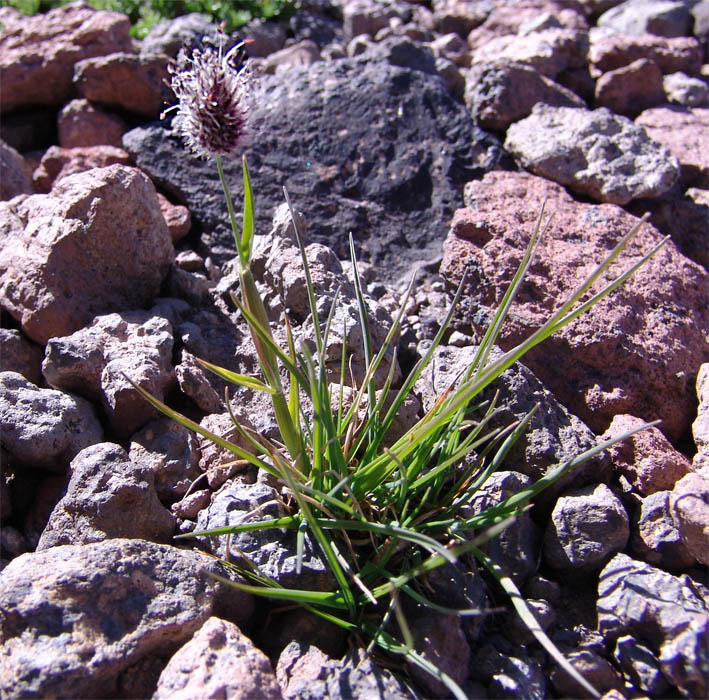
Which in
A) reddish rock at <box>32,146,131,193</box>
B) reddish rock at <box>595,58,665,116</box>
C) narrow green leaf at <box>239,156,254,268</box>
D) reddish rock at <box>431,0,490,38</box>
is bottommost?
reddish rock at <box>595,58,665,116</box>

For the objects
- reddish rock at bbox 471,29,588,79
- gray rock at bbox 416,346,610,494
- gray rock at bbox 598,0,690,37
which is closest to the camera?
gray rock at bbox 416,346,610,494

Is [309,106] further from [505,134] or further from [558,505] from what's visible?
[558,505]

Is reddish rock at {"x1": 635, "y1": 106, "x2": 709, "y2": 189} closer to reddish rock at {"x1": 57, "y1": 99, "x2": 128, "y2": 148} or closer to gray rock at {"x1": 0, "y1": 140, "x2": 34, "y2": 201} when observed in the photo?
reddish rock at {"x1": 57, "y1": 99, "x2": 128, "y2": 148}

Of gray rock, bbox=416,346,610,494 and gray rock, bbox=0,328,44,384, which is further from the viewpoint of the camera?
gray rock, bbox=0,328,44,384

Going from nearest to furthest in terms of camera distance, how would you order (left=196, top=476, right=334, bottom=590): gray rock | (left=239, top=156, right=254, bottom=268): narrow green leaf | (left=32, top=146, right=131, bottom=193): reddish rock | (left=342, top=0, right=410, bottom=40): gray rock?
1. (left=239, top=156, right=254, bottom=268): narrow green leaf
2. (left=196, top=476, right=334, bottom=590): gray rock
3. (left=32, top=146, right=131, bottom=193): reddish rock
4. (left=342, top=0, right=410, bottom=40): gray rock

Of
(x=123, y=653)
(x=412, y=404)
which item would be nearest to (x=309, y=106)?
(x=412, y=404)

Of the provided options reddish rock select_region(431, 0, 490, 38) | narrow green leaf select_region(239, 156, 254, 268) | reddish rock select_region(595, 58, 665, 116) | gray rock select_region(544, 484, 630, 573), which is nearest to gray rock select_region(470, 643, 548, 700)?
gray rock select_region(544, 484, 630, 573)

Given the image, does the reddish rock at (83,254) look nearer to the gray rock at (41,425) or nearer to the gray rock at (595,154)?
the gray rock at (41,425)
